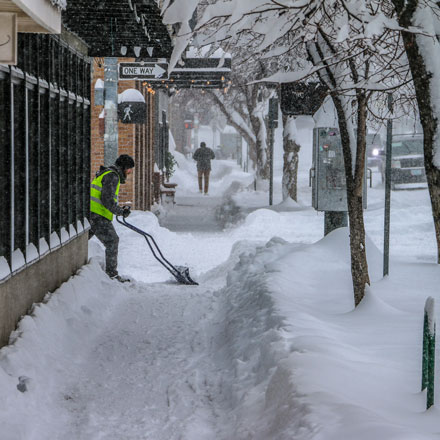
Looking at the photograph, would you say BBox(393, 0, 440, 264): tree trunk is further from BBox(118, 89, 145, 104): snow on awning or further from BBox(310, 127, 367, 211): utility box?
BBox(118, 89, 145, 104): snow on awning

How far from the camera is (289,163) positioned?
23.6 meters

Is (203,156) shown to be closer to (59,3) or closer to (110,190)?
(110,190)

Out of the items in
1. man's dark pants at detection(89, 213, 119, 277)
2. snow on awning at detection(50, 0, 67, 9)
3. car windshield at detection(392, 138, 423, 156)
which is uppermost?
snow on awning at detection(50, 0, 67, 9)

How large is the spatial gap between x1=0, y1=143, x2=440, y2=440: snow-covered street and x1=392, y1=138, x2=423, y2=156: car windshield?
50.8 feet

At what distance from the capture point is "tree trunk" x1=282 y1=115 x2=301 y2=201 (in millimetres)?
23578

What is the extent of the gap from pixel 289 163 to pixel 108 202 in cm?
1353

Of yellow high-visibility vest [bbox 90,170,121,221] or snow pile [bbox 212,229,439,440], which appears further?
yellow high-visibility vest [bbox 90,170,121,221]

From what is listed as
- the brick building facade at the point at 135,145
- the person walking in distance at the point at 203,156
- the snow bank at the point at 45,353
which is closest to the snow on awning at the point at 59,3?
the snow bank at the point at 45,353

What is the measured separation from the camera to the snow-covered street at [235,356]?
4.47m

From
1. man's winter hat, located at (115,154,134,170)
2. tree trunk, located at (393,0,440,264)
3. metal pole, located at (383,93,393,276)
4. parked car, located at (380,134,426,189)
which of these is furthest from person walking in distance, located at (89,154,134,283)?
parked car, located at (380,134,426,189)

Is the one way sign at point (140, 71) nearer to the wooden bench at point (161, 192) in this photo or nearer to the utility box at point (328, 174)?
the utility box at point (328, 174)

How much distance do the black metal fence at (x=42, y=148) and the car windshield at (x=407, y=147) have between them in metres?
17.7

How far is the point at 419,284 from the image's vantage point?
8.69 meters

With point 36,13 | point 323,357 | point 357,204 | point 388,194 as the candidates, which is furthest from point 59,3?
point 388,194
